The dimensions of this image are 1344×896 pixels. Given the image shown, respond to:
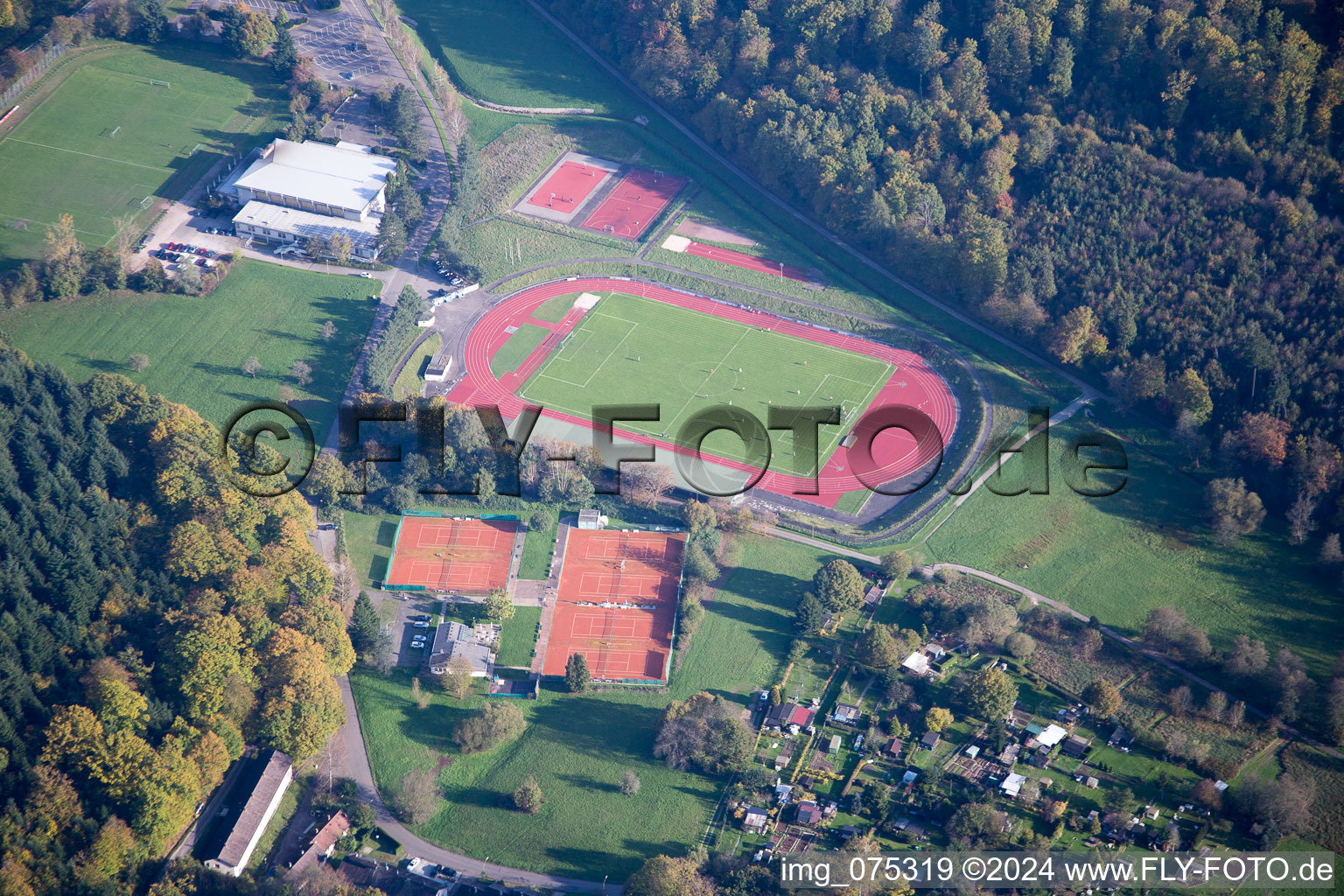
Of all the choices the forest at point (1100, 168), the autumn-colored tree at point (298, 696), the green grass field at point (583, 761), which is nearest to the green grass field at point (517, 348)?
the green grass field at point (583, 761)

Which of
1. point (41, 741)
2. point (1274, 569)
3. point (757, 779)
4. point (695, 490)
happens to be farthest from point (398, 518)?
point (1274, 569)

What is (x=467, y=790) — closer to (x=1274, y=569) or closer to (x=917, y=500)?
(x=917, y=500)

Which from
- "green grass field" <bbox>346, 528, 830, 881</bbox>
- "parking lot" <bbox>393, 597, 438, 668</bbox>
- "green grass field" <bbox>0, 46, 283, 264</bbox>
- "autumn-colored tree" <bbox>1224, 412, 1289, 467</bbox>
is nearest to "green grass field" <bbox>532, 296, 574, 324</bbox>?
"parking lot" <bbox>393, 597, 438, 668</bbox>

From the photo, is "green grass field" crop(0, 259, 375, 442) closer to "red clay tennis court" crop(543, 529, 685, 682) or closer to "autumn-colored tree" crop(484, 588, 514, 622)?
"autumn-colored tree" crop(484, 588, 514, 622)

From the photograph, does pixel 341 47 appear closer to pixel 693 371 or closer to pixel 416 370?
pixel 416 370

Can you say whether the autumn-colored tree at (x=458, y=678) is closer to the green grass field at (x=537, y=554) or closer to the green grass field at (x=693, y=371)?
the green grass field at (x=537, y=554)

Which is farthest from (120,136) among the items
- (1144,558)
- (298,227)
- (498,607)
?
(1144,558)
